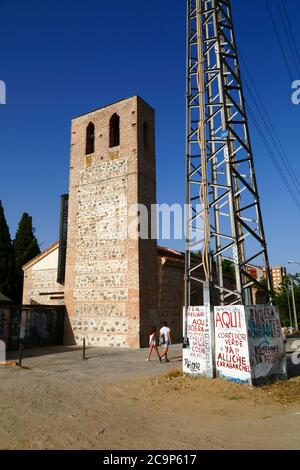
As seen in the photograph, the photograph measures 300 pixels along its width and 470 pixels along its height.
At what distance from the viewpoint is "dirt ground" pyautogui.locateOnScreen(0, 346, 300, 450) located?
532 centimetres

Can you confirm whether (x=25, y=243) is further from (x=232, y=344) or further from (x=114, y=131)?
(x=232, y=344)

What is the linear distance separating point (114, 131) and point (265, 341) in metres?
→ 17.5

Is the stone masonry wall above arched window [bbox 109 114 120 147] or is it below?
below

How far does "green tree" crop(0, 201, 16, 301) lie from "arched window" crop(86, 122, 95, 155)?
15.3 m

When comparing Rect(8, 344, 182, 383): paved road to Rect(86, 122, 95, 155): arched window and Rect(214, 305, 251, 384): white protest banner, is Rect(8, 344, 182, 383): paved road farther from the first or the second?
Rect(86, 122, 95, 155): arched window

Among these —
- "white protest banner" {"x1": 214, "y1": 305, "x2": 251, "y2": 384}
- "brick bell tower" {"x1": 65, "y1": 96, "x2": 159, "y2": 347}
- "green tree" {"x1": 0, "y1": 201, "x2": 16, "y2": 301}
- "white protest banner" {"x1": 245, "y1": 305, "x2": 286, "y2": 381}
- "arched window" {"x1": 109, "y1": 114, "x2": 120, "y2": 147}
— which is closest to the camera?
"white protest banner" {"x1": 214, "y1": 305, "x2": 251, "y2": 384}

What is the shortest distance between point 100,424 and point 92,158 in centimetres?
1871

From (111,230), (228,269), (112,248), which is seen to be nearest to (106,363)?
(112,248)

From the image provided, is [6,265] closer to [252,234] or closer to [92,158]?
[92,158]

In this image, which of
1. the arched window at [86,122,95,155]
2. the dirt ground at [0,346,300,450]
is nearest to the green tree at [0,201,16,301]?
the arched window at [86,122,95,155]

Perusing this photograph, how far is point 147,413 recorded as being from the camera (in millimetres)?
7055

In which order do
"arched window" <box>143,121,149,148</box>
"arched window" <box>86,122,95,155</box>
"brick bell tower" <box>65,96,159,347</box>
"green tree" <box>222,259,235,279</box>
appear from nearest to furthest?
1. "brick bell tower" <box>65,96,159,347</box>
2. "arched window" <box>143,121,149,148</box>
3. "arched window" <box>86,122,95,155</box>
4. "green tree" <box>222,259,235,279</box>

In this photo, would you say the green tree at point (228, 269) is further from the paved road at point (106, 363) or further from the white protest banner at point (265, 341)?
the white protest banner at point (265, 341)

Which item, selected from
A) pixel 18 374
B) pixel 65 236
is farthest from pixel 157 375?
pixel 65 236
